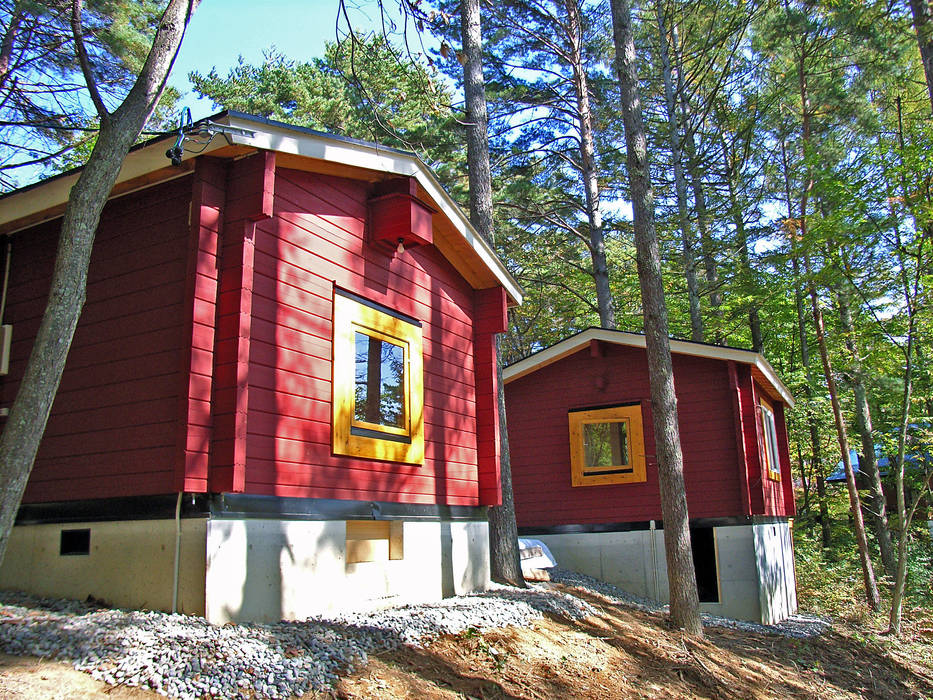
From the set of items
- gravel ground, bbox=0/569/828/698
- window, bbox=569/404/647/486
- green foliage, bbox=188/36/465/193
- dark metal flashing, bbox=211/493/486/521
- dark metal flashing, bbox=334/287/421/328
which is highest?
green foliage, bbox=188/36/465/193

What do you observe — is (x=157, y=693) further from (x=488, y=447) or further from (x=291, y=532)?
(x=488, y=447)

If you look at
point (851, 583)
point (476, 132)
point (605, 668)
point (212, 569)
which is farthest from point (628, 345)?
point (212, 569)

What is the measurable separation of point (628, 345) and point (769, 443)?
4407 mm

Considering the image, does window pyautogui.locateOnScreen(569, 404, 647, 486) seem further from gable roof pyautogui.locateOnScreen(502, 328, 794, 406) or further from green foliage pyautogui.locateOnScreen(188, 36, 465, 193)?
green foliage pyautogui.locateOnScreen(188, 36, 465, 193)

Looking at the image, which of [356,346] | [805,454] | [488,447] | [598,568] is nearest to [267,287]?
[356,346]

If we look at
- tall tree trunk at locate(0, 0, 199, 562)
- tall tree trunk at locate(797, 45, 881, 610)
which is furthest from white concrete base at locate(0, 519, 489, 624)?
tall tree trunk at locate(797, 45, 881, 610)

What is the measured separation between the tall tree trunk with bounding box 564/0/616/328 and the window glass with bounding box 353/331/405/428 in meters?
11.9

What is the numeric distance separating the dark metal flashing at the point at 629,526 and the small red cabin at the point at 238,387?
619 centimetres

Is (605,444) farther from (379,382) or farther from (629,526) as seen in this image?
(379,382)

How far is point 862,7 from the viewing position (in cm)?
1576

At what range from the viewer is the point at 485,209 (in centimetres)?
1162

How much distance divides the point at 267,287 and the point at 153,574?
244cm

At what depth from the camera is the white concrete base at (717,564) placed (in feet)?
42.6

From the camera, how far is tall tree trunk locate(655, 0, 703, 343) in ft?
65.9
